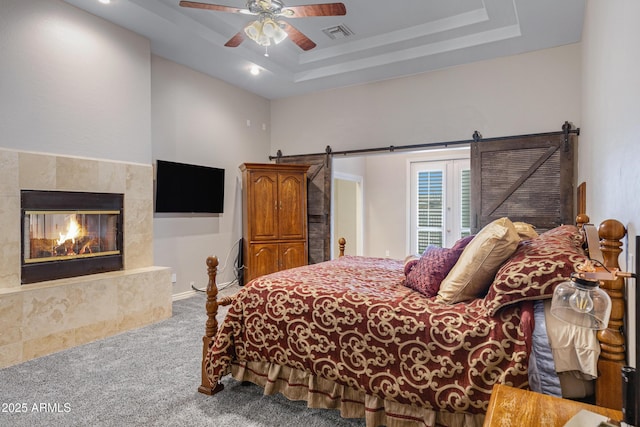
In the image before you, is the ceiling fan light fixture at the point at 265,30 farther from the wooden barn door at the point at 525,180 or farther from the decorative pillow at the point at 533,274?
the wooden barn door at the point at 525,180

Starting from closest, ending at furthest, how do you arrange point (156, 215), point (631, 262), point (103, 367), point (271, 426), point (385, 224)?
point (631, 262) < point (271, 426) < point (103, 367) < point (156, 215) < point (385, 224)

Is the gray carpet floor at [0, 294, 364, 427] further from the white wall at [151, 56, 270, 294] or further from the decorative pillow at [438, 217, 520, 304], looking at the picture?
the white wall at [151, 56, 270, 294]

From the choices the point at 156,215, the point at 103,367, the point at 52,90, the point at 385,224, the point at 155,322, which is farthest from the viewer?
the point at 385,224

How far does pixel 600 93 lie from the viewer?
2.25 m

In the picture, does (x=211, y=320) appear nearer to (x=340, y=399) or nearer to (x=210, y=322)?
(x=210, y=322)

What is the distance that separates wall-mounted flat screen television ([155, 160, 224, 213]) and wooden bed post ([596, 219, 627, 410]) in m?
4.30

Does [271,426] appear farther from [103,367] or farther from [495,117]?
[495,117]

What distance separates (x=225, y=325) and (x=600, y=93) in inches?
111

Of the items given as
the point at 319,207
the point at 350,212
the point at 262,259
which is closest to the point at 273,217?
the point at 262,259

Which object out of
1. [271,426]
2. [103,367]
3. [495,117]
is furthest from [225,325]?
[495,117]

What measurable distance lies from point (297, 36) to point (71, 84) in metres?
2.19

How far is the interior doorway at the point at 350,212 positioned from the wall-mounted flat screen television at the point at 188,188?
10.0ft

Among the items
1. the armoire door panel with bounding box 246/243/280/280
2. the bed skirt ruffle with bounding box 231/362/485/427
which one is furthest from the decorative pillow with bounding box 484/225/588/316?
the armoire door panel with bounding box 246/243/280/280

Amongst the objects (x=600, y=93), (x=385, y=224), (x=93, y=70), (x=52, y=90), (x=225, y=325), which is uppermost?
(x=93, y=70)
